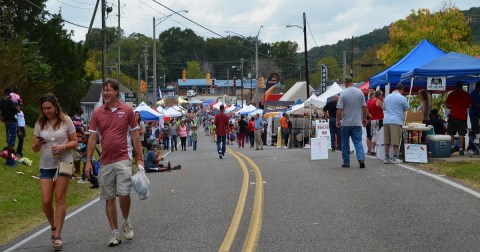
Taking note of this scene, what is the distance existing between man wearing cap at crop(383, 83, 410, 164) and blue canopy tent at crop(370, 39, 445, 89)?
3.63 m

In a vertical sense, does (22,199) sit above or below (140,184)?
below

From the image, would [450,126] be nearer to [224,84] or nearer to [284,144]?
[284,144]

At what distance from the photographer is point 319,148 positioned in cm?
1973

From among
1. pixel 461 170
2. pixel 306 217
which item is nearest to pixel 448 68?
pixel 461 170

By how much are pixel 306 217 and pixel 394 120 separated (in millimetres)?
7348

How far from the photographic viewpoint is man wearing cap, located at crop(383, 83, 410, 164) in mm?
16656

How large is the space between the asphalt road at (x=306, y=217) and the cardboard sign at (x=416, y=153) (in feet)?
4.97

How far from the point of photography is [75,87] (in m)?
44.5

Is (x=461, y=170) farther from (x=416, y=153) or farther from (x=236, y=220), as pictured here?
(x=236, y=220)

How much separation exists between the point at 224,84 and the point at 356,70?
48369mm

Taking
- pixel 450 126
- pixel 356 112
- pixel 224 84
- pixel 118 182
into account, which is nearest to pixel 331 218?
pixel 118 182

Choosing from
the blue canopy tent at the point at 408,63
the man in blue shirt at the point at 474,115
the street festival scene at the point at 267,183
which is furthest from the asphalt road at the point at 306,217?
the blue canopy tent at the point at 408,63

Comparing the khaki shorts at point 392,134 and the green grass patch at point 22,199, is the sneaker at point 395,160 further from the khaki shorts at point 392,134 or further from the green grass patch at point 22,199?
the green grass patch at point 22,199

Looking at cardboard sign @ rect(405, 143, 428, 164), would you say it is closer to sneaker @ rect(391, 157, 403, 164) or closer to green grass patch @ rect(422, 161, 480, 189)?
sneaker @ rect(391, 157, 403, 164)
